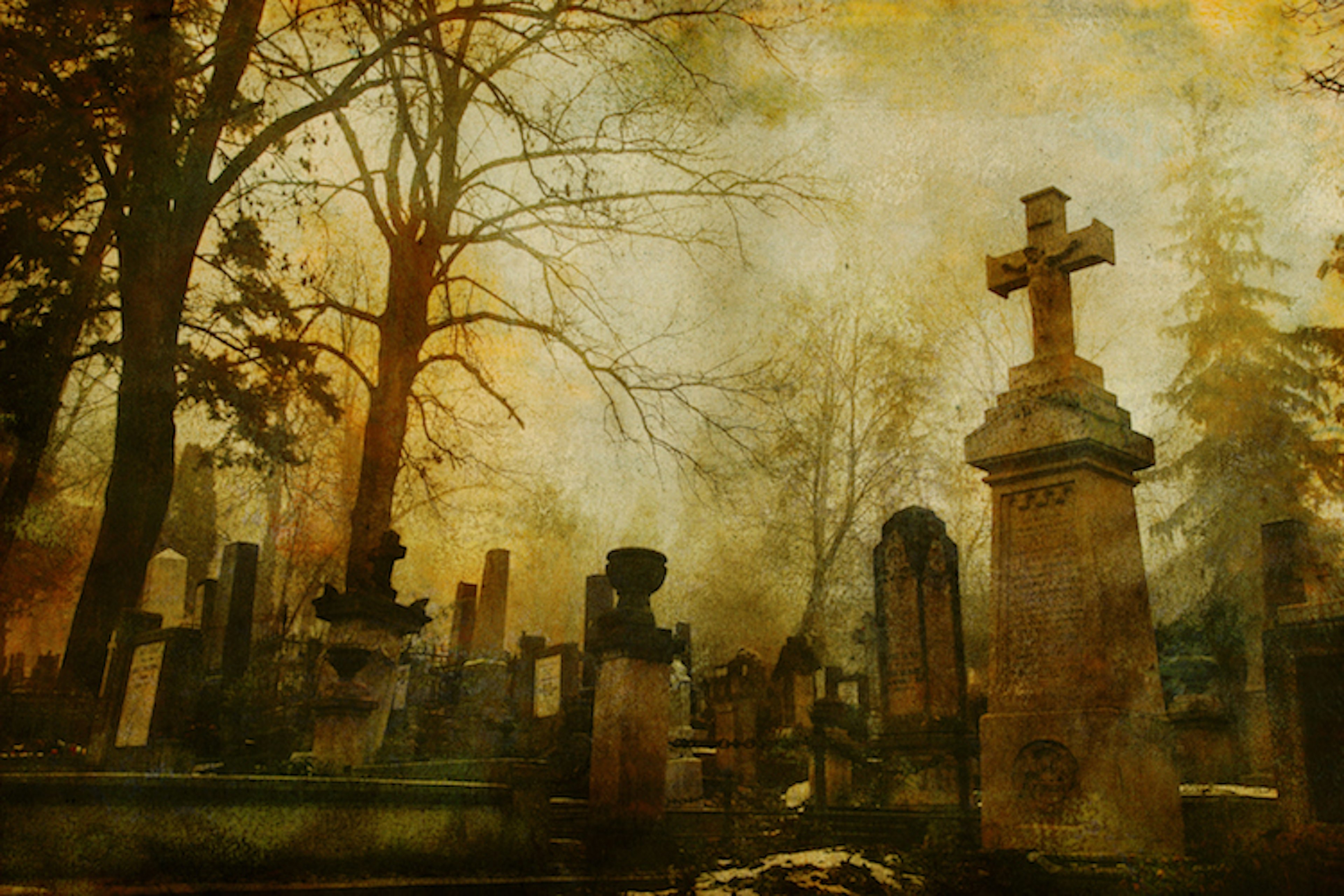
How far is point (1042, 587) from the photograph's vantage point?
6453 millimetres

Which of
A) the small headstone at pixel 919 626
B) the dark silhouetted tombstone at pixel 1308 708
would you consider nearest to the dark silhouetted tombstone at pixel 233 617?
the small headstone at pixel 919 626

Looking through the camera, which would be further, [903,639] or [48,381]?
[903,639]

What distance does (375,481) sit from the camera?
12102 millimetres

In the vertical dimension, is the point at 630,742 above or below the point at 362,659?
below

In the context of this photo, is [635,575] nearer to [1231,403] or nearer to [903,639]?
[903,639]

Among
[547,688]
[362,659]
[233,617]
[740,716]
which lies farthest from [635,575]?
[233,617]

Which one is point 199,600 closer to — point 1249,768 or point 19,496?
point 19,496

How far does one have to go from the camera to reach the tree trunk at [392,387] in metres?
11.9

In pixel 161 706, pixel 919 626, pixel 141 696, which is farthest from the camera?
pixel 919 626

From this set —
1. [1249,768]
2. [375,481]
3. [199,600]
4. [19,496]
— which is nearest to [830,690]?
[1249,768]

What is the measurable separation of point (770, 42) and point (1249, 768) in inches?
408

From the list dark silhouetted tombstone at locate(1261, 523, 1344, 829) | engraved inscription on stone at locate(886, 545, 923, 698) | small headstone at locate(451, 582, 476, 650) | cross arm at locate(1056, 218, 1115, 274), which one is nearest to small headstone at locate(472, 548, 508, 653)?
small headstone at locate(451, 582, 476, 650)

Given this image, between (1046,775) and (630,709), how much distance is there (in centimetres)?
310

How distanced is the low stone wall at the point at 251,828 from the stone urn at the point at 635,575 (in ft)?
7.48
